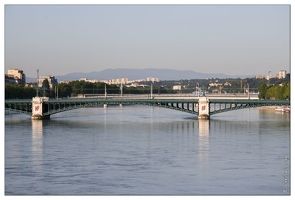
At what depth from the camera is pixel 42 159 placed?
20.9 m

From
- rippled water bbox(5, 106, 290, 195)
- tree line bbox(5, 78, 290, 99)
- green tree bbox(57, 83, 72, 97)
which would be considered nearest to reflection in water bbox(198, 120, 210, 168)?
rippled water bbox(5, 106, 290, 195)

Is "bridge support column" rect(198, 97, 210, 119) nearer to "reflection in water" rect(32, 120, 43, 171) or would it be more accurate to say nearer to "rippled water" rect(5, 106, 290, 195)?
"rippled water" rect(5, 106, 290, 195)

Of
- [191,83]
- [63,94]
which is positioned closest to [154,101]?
[63,94]

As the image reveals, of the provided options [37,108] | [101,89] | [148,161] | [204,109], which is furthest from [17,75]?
[148,161]

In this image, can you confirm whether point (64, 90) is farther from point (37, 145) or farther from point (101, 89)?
point (37, 145)

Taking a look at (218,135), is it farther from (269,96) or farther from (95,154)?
(269,96)

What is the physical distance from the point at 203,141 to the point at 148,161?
6300 millimetres

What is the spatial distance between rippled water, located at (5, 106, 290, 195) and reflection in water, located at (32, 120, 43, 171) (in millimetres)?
25

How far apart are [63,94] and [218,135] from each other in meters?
44.2

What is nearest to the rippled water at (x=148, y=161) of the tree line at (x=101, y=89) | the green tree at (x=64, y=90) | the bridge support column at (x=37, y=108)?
the bridge support column at (x=37, y=108)

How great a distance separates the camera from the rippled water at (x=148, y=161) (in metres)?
16.1

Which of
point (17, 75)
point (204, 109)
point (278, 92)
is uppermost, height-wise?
point (17, 75)

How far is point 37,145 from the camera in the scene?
25.0 m

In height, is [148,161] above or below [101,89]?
below
